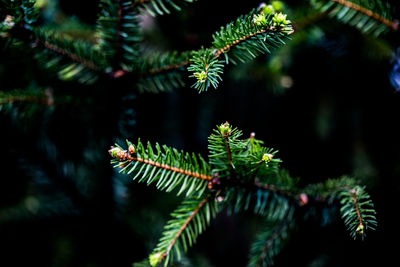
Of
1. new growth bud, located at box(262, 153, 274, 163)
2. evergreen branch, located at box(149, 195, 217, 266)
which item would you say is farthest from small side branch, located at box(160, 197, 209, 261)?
new growth bud, located at box(262, 153, 274, 163)

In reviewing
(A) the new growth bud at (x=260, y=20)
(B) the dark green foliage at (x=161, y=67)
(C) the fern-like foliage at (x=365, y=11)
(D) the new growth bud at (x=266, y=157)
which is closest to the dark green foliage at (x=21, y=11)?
(B) the dark green foliage at (x=161, y=67)

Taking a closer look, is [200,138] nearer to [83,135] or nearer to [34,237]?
[83,135]

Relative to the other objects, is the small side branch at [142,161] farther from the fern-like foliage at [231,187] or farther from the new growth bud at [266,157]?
the new growth bud at [266,157]

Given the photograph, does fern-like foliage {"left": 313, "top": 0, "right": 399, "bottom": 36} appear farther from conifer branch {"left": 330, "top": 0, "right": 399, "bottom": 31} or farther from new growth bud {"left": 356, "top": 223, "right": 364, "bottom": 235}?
new growth bud {"left": 356, "top": 223, "right": 364, "bottom": 235}

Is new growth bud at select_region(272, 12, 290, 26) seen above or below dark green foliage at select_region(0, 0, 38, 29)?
above

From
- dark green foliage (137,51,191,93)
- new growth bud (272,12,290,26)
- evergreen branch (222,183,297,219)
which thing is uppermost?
new growth bud (272,12,290,26)

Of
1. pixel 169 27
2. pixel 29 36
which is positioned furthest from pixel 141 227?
pixel 169 27

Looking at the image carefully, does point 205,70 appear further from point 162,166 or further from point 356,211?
point 356,211
